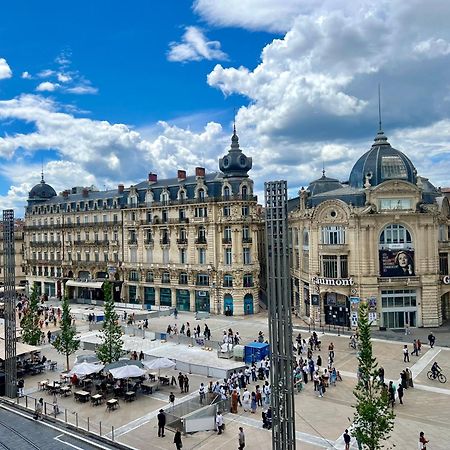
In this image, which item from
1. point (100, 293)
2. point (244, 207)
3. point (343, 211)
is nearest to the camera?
point (343, 211)

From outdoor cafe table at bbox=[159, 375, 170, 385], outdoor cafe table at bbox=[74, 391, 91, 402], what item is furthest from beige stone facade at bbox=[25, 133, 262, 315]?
outdoor cafe table at bbox=[74, 391, 91, 402]

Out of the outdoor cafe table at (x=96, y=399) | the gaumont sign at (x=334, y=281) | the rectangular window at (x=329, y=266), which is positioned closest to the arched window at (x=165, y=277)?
the gaumont sign at (x=334, y=281)

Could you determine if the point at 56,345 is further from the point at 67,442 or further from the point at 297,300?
the point at 297,300

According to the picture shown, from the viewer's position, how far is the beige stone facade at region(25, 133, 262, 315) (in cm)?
6038

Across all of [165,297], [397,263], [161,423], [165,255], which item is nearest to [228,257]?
[165,255]

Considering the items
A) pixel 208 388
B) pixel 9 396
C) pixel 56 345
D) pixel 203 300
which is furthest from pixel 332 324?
pixel 9 396

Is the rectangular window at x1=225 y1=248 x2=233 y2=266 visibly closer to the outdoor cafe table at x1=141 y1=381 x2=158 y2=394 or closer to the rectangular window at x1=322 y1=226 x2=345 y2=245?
the rectangular window at x1=322 y1=226 x2=345 y2=245

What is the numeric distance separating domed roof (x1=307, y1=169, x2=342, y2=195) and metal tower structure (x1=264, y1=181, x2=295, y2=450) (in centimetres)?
3834

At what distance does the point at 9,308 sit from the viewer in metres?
32.8

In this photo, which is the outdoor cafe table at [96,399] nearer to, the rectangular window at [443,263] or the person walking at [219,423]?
the person walking at [219,423]

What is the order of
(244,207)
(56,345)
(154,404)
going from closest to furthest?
(154,404)
(56,345)
(244,207)

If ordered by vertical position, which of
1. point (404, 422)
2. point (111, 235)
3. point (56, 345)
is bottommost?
point (404, 422)

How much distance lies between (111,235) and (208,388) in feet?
154

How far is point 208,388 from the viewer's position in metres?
29.8
